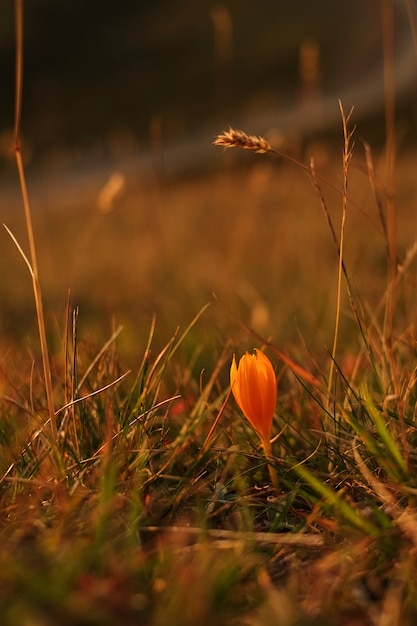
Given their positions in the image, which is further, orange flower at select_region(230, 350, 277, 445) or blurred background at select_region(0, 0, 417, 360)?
blurred background at select_region(0, 0, 417, 360)

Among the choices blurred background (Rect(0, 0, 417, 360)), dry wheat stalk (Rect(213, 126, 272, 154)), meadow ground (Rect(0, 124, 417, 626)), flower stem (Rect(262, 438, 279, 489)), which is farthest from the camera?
blurred background (Rect(0, 0, 417, 360))

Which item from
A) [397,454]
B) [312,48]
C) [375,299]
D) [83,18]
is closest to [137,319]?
[375,299]

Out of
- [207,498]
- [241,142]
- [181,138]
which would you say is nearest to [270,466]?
[207,498]

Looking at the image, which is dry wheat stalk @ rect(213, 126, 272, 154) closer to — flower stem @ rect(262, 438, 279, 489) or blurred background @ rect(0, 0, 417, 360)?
flower stem @ rect(262, 438, 279, 489)

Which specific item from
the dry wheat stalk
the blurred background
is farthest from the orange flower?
the blurred background

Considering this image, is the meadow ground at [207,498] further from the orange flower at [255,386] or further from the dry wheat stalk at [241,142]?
the dry wheat stalk at [241,142]

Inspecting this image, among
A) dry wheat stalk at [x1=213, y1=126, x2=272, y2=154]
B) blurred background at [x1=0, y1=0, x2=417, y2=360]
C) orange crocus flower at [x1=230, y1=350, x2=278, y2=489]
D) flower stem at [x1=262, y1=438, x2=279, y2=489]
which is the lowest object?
blurred background at [x1=0, y1=0, x2=417, y2=360]
